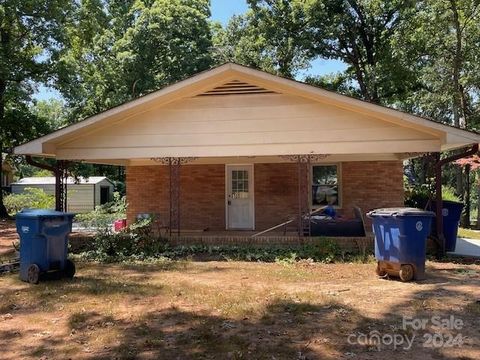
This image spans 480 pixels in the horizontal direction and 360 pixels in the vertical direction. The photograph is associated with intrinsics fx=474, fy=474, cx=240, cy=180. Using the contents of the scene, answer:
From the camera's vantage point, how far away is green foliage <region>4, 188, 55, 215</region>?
748 inches

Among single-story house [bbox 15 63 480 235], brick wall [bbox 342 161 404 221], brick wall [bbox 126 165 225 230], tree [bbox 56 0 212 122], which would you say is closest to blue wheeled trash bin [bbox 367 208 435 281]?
single-story house [bbox 15 63 480 235]

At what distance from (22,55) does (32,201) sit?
24.8 ft

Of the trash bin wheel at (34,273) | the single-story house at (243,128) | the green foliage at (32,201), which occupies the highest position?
the single-story house at (243,128)

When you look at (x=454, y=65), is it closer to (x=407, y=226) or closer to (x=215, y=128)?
(x=215, y=128)

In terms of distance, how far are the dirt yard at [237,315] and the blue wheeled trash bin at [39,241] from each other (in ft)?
0.93

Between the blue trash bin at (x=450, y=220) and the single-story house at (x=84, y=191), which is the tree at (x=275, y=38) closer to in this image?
the single-story house at (x=84, y=191)

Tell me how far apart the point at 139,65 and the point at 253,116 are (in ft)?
65.3

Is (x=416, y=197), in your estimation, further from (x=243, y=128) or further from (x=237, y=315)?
(x=237, y=315)

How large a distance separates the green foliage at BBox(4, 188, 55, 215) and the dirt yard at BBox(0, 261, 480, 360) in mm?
10672

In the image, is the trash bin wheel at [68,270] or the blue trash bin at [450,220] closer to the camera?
the trash bin wheel at [68,270]

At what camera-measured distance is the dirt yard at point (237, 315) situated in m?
4.94

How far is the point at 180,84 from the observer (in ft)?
39.3

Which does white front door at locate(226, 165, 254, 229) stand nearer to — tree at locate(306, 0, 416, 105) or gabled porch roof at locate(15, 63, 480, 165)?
gabled porch roof at locate(15, 63, 480, 165)

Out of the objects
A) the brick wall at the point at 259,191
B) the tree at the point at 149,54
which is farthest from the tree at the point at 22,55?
the brick wall at the point at 259,191
